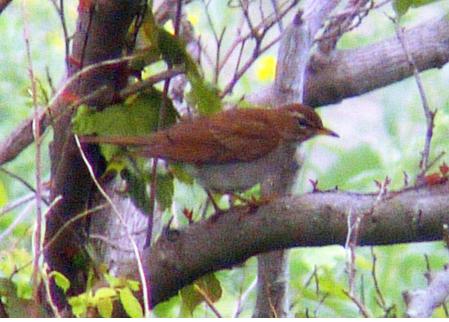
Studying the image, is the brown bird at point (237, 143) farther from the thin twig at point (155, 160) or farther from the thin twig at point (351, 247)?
the thin twig at point (351, 247)

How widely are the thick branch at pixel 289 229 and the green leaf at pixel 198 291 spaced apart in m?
0.15

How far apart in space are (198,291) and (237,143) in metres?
0.50

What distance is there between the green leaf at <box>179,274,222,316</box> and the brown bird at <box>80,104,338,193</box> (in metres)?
0.31

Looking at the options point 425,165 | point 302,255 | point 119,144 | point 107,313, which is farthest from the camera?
point 302,255

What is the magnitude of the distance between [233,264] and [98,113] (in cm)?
48

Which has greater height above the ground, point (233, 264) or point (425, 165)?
point (425, 165)

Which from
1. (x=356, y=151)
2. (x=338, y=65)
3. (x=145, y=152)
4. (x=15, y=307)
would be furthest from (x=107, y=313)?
(x=356, y=151)

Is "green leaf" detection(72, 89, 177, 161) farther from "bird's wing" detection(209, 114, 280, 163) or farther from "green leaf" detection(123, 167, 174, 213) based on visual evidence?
"bird's wing" detection(209, 114, 280, 163)

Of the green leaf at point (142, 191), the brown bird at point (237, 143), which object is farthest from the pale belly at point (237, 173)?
the green leaf at point (142, 191)

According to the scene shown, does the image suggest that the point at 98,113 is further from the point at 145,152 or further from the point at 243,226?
the point at 243,226

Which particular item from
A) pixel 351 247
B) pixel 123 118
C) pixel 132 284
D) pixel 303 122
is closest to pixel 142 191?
pixel 123 118

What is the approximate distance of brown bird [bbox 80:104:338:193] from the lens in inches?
116

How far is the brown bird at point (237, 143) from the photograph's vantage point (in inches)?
116

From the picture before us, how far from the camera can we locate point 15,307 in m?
2.53
